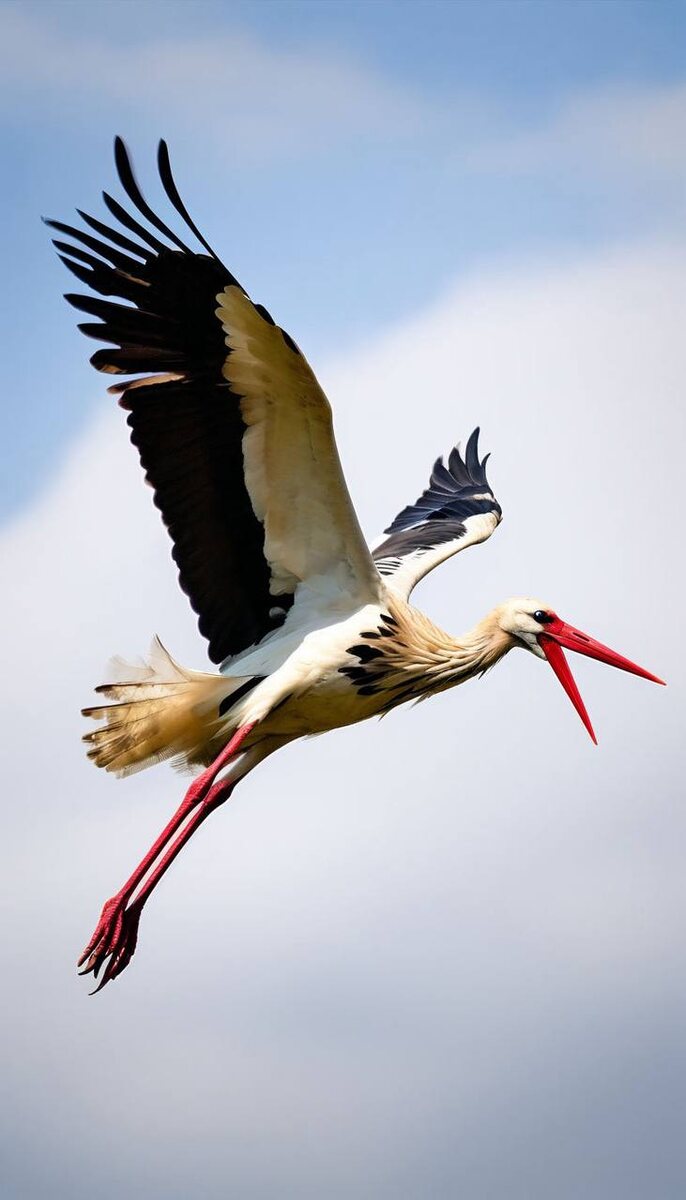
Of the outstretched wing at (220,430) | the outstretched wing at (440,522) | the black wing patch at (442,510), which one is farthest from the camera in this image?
the black wing patch at (442,510)

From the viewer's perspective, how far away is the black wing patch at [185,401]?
11.7 metres

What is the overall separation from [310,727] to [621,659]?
207 cm

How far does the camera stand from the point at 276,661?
12.6m

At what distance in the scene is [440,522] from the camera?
15852 mm

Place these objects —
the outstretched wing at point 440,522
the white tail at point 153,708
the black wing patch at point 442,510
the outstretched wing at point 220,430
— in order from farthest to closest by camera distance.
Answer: the black wing patch at point 442,510 < the outstretched wing at point 440,522 < the white tail at point 153,708 < the outstretched wing at point 220,430

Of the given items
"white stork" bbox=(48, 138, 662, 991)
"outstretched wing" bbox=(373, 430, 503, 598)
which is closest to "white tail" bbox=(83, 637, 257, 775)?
"white stork" bbox=(48, 138, 662, 991)

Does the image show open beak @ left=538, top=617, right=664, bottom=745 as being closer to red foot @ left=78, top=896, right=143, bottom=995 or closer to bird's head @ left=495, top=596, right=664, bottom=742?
bird's head @ left=495, top=596, right=664, bottom=742

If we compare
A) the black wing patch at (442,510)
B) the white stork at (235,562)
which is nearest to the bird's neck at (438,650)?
the white stork at (235,562)

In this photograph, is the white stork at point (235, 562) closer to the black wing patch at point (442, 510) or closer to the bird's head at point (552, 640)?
the bird's head at point (552, 640)

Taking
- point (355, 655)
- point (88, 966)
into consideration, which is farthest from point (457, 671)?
point (88, 966)

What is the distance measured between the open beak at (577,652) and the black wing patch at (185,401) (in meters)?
1.73

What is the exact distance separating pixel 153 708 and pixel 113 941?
135cm

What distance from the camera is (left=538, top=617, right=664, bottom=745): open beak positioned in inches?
532

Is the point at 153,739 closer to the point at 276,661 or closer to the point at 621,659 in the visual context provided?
the point at 276,661
